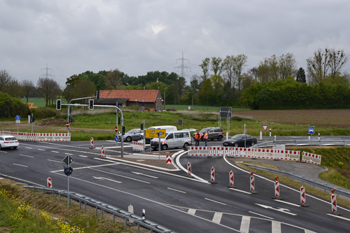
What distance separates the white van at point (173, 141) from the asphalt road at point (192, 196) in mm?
6542


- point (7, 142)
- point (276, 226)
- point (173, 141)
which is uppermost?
point (173, 141)

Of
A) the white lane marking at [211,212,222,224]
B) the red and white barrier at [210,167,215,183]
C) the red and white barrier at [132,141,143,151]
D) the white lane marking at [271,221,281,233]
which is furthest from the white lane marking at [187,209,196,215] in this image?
the red and white barrier at [132,141,143,151]

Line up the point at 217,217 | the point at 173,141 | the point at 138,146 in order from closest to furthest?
the point at 217,217
the point at 138,146
the point at 173,141

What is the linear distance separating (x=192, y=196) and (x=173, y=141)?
17.6m

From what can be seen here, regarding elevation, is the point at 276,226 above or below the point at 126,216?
below

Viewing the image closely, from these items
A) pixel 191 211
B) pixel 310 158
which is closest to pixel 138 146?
pixel 310 158

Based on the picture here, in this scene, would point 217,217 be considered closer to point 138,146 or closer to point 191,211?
point 191,211

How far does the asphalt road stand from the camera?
12984mm

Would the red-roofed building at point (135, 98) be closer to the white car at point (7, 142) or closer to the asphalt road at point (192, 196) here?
the white car at point (7, 142)

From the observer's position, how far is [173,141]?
3438cm

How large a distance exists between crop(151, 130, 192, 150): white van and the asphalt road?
258 inches

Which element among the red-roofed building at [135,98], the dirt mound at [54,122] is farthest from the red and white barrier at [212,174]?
the red-roofed building at [135,98]

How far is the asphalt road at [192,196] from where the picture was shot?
13.0 m

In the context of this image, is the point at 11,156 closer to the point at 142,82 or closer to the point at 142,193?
the point at 142,193
